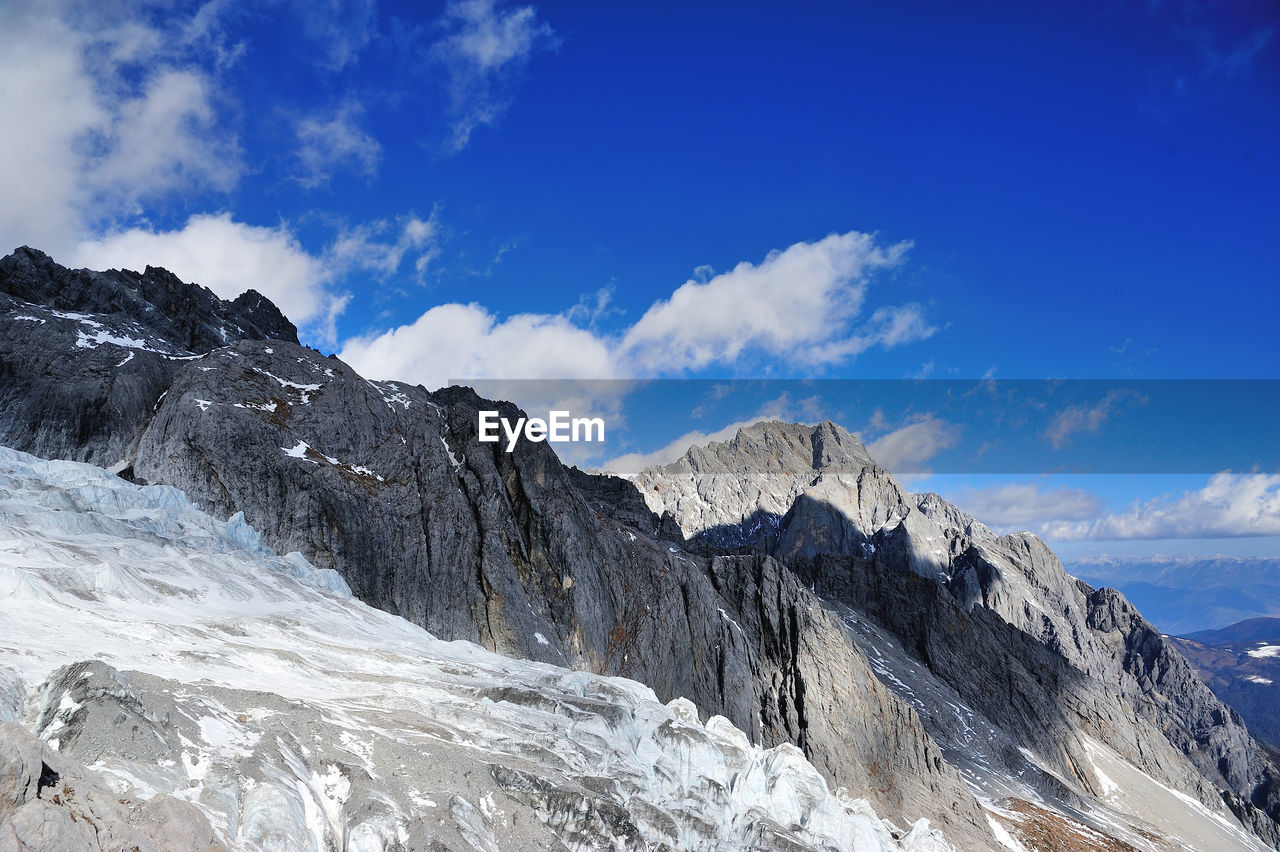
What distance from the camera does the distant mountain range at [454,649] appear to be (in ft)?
76.0

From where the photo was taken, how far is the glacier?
19.3 metres

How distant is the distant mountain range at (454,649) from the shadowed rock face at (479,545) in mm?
337

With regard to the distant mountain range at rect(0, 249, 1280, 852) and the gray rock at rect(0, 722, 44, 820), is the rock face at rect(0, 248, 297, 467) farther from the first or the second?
the gray rock at rect(0, 722, 44, 820)

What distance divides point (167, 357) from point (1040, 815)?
12832 centimetres

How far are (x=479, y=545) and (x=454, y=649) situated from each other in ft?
111

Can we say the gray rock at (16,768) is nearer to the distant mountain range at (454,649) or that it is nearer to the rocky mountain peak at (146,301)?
the distant mountain range at (454,649)

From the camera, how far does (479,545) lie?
78.2m

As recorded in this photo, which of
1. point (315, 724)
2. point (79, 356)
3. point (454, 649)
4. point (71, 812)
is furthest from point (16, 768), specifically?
point (79, 356)

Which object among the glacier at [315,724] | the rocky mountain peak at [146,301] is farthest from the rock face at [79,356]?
the glacier at [315,724]

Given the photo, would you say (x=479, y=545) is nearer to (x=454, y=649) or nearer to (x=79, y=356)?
(x=454, y=649)

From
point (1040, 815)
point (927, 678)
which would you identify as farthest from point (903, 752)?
point (927, 678)

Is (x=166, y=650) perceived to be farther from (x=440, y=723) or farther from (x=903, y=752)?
(x=903, y=752)

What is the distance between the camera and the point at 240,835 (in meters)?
18.1

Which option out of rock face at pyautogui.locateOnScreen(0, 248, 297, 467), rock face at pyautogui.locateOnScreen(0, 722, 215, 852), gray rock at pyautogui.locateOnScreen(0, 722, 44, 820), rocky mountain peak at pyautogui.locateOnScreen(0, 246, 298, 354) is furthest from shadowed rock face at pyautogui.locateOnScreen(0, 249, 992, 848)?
gray rock at pyautogui.locateOnScreen(0, 722, 44, 820)
